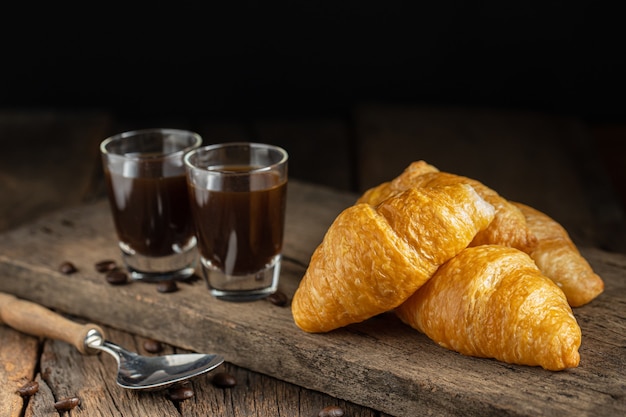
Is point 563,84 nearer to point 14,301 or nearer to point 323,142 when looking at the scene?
point 323,142

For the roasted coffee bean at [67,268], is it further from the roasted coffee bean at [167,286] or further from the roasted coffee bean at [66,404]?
the roasted coffee bean at [66,404]


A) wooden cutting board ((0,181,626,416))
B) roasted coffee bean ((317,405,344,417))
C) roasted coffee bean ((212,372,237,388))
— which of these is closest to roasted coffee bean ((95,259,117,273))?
wooden cutting board ((0,181,626,416))

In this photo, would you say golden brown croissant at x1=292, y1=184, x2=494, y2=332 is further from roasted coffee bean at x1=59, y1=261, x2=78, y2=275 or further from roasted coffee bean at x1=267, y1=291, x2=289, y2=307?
roasted coffee bean at x1=59, y1=261, x2=78, y2=275

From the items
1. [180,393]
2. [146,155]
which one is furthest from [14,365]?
[146,155]

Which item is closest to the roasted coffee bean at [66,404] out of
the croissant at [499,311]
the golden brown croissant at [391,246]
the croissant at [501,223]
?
the golden brown croissant at [391,246]

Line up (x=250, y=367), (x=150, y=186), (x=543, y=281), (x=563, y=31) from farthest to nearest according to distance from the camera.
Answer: (x=563, y=31)
(x=150, y=186)
(x=250, y=367)
(x=543, y=281)

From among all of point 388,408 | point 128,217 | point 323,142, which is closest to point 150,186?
point 128,217

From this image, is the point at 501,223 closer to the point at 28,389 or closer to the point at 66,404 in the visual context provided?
the point at 66,404
